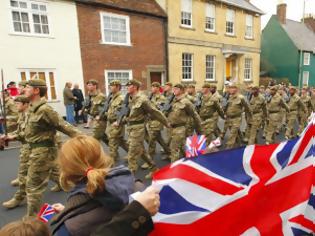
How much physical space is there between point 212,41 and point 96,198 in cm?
2109

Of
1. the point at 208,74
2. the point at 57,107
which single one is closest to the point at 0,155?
the point at 57,107

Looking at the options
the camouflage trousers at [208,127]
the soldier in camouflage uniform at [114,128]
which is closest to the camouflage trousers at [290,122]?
the camouflage trousers at [208,127]

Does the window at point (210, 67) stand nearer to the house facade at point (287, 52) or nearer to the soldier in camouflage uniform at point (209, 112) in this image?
the soldier in camouflage uniform at point (209, 112)

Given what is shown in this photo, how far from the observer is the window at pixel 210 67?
2120cm

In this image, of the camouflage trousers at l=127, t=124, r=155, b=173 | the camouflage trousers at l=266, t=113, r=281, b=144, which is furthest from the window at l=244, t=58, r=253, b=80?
the camouflage trousers at l=127, t=124, r=155, b=173

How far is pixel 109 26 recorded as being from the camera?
1539 cm

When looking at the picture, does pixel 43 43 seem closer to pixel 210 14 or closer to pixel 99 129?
pixel 99 129

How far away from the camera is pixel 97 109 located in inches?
300

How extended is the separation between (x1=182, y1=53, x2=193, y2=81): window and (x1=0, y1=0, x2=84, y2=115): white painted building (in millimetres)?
7810

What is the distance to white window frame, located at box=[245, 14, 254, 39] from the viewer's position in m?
23.8

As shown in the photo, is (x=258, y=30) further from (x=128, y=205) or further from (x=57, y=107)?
(x=128, y=205)

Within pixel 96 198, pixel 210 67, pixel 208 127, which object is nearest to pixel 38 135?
pixel 96 198

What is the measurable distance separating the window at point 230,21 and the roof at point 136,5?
674 centimetres

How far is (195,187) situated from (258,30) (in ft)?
85.4
